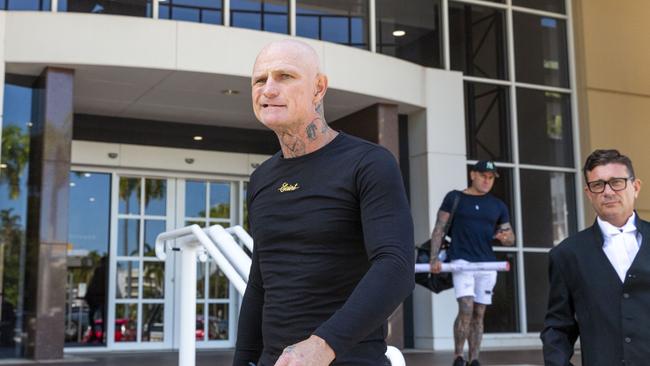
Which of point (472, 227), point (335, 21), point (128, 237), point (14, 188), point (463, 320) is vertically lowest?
point (463, 320)

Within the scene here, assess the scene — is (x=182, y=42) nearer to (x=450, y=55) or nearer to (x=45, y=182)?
(x=45, y=182)

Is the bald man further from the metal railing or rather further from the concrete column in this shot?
the concrete column

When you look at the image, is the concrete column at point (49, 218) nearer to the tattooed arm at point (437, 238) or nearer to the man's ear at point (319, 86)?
the tattooed arm at point (437, 238)

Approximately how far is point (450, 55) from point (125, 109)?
209 inches

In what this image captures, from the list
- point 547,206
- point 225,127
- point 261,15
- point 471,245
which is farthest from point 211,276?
point 471,245

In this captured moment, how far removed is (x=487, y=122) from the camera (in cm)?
1420

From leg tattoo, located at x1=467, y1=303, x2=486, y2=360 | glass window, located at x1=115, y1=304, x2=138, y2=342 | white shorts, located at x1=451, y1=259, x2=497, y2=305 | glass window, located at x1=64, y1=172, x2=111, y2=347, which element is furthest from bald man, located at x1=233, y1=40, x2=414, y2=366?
glass window, located at x1=115, y1=304, x2=138, y2=342

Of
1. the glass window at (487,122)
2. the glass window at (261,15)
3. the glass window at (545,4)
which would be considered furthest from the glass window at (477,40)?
the glass window at (261,15)

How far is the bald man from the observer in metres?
1.77

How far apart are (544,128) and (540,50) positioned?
1419mm

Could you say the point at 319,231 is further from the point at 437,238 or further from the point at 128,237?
the point at 128,237

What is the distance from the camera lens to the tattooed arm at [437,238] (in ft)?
27.9

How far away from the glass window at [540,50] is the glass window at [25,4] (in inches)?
307

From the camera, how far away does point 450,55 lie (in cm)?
1400
